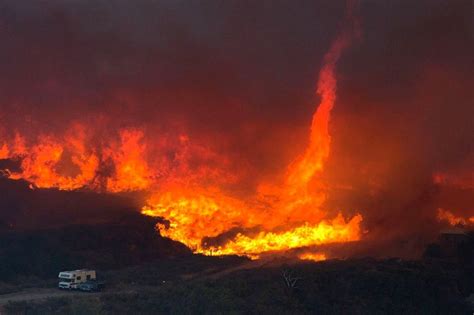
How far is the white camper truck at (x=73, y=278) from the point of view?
42.9 m

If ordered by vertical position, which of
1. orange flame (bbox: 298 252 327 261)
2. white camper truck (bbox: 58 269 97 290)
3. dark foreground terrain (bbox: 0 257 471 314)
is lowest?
dark foreground terrain (bbox: 0 257 471 314)

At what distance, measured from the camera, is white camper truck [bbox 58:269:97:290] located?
4291 cm

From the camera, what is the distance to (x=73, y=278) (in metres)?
43.2

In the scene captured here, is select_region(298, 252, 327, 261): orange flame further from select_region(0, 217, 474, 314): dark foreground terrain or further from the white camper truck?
the white camper truck

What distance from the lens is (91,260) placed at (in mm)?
47625

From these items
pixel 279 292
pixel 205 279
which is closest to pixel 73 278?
pixel 205 279

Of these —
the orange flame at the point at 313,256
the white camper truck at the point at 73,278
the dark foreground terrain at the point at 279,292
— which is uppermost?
the orange flame at the point at 313,256

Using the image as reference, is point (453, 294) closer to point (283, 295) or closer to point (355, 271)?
point (355, 271)

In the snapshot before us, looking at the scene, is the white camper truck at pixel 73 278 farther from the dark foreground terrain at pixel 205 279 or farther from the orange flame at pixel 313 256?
the orange flame at pixel 313 256

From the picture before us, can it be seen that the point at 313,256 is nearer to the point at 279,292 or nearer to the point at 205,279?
the point at 279,292

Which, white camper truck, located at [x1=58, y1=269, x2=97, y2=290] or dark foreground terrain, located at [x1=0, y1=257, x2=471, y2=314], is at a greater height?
white camper truck, located at [x1=58, y1=269, x2=97, y2=290]

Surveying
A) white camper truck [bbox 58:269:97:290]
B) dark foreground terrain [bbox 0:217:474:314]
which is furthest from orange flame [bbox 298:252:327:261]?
white camper truck [bbox 58:269:97:290]

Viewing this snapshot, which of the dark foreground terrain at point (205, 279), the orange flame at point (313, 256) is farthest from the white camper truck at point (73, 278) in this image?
the orange flame at point (313, 256)

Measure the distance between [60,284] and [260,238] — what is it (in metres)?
15.3
